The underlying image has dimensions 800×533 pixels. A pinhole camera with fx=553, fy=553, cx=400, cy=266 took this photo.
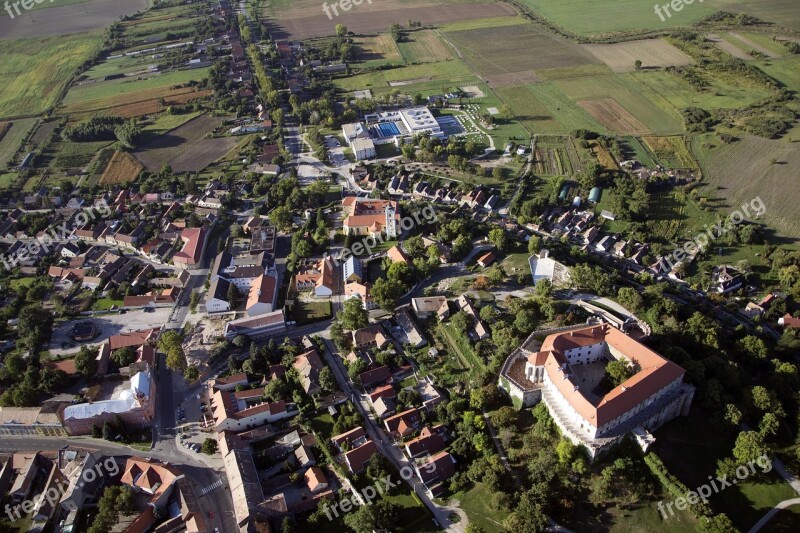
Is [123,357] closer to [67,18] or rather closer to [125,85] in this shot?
[125,85]

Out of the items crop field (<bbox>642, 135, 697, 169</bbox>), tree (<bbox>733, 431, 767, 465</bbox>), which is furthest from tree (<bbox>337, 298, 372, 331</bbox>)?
crop field (<bbox>642, 135, 697, 169</bbox>)

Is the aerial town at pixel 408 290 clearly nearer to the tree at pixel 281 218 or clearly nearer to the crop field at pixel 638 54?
the tree at pixel 281 218

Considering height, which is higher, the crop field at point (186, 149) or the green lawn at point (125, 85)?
the green lawn at point (125, 85)

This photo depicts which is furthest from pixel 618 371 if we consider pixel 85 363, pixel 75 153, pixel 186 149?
pixel 75 153

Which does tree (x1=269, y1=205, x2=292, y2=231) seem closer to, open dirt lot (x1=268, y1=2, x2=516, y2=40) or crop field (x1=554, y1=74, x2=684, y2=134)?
crop field (x1=554, y1=74, x2=684, y2=134)

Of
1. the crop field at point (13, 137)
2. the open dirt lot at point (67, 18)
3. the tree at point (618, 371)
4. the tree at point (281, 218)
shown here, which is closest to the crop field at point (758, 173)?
the tree at point (618, 371)

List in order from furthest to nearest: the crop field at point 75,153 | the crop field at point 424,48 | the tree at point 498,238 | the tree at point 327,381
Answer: the crop field at point 424,48 → the crop field at point 75,153 → the tree at point 498,238 → the tree at point 327,381
